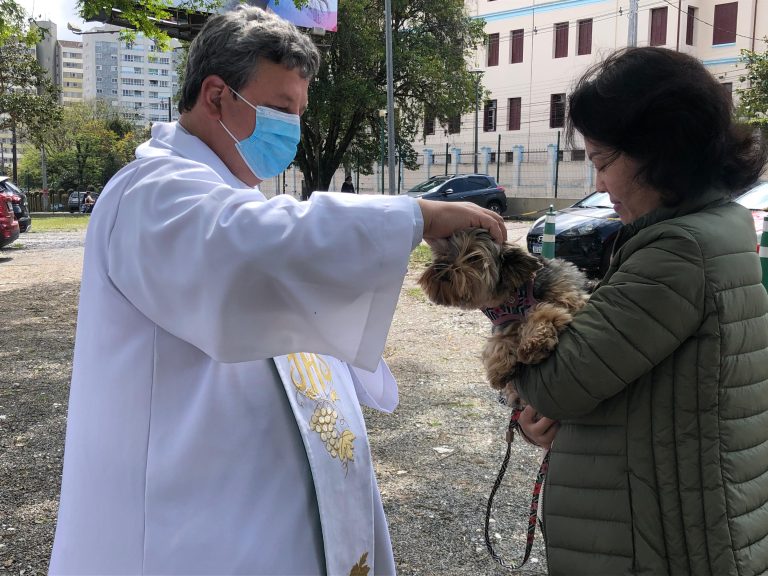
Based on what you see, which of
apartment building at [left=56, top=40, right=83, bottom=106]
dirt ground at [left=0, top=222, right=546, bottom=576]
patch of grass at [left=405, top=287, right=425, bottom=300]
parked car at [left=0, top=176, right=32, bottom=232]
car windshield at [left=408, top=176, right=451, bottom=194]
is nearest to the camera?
patch of grass at [left=405, top=287, right=425, bottom=300]

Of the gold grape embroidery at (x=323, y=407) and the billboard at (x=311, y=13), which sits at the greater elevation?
the billboard at (x=311, y=13)

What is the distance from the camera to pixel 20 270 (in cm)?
1355

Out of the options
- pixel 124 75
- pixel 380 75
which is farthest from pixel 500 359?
pixel 124 75

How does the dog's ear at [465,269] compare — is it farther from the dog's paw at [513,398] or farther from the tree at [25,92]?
the tree at [25,92]

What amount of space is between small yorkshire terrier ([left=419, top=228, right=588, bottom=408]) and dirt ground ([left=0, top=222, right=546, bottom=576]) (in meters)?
0.29

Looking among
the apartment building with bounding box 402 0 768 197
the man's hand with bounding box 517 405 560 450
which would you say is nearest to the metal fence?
the apartment building with bounding box 402 0 768 197

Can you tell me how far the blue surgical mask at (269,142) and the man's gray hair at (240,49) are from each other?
8 cm

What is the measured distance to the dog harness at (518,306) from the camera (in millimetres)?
1959

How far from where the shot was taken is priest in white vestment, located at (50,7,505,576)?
1392 mm

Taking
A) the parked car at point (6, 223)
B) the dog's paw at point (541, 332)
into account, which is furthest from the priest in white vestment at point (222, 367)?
the parked car at point (6, 223)

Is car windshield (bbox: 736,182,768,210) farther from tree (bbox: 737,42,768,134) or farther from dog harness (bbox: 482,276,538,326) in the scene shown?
tree (bbox: 737,42,768,134)

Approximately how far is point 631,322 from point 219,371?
0.88m

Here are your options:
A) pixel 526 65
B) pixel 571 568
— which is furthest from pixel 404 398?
pixel 526 65

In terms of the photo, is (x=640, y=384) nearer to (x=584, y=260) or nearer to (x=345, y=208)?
(x=345, y=208)
